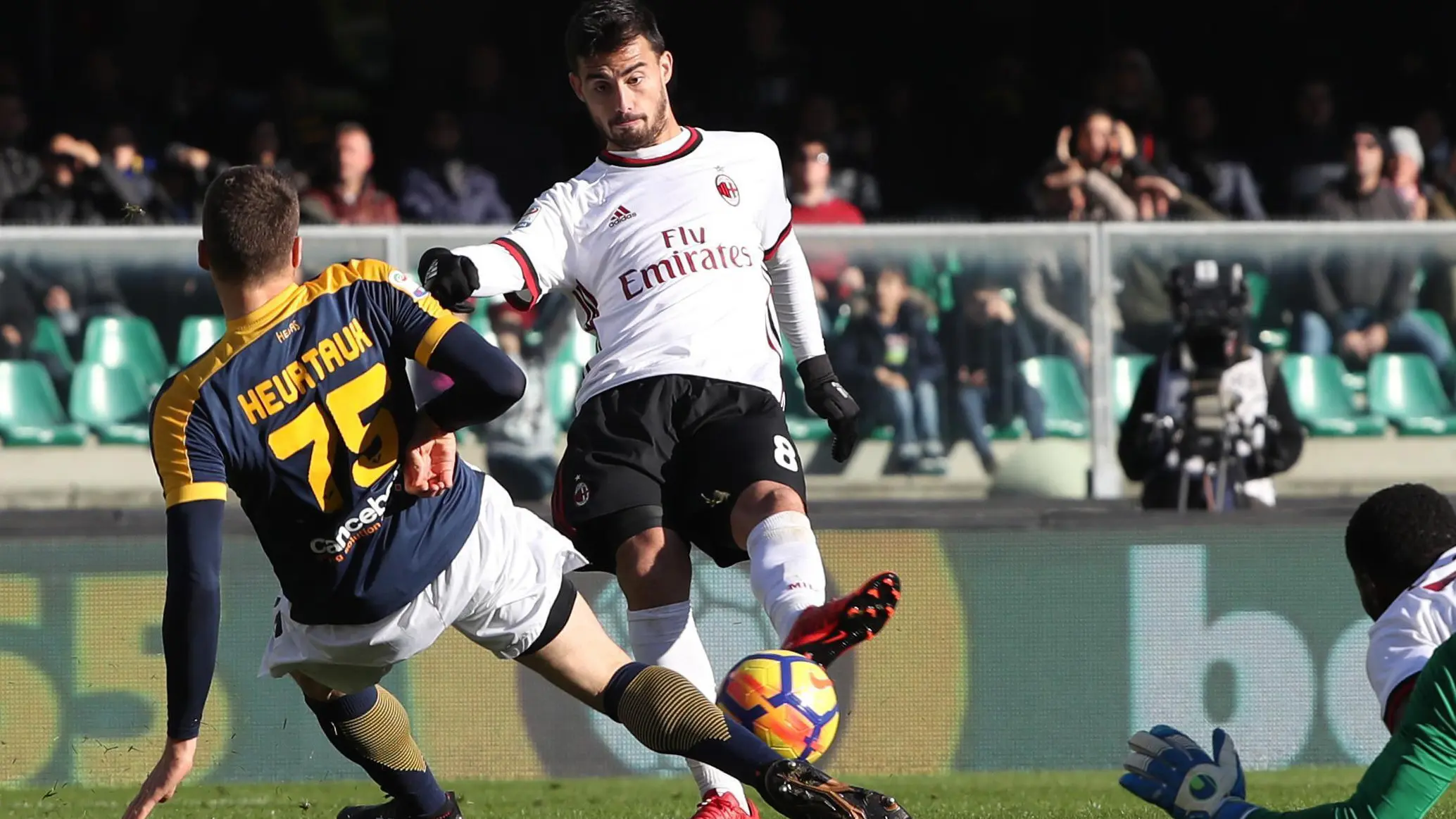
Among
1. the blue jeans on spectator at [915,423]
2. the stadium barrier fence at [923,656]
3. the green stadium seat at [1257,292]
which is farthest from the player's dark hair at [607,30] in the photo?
the green stadium seat at [1257,292]

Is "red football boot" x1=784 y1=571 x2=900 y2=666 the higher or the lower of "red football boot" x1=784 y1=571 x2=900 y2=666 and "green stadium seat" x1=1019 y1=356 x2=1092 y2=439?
the higher

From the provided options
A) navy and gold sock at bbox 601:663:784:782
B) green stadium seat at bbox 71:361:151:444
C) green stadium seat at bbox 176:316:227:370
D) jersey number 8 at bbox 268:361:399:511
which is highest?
jersey number 8 at bbox 268:361:399:511

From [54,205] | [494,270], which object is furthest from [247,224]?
[54,205]

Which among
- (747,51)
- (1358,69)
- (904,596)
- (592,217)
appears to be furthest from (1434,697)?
(1358,69)

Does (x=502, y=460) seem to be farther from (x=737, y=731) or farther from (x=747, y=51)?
(x=747, y=51)

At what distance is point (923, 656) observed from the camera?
7.70m

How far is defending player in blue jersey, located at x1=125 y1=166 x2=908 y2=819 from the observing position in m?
4.24

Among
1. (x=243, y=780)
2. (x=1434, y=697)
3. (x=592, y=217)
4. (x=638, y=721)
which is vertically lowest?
(x=243, y=780)

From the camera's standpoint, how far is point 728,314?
18.0ft

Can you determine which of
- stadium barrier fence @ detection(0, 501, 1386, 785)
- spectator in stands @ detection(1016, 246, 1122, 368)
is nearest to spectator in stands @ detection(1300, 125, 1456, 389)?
spectator in stands @ detection(1016, 246, 1122, 368)

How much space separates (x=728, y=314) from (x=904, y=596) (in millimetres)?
2543

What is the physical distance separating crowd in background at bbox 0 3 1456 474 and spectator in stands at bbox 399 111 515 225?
0.04 feet

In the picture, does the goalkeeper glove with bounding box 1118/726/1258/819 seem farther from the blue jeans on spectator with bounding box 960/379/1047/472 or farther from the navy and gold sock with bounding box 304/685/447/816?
the blue jeans on spectator with bounding box 960/379/1047/472

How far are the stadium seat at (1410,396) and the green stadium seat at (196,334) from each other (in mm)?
4813
